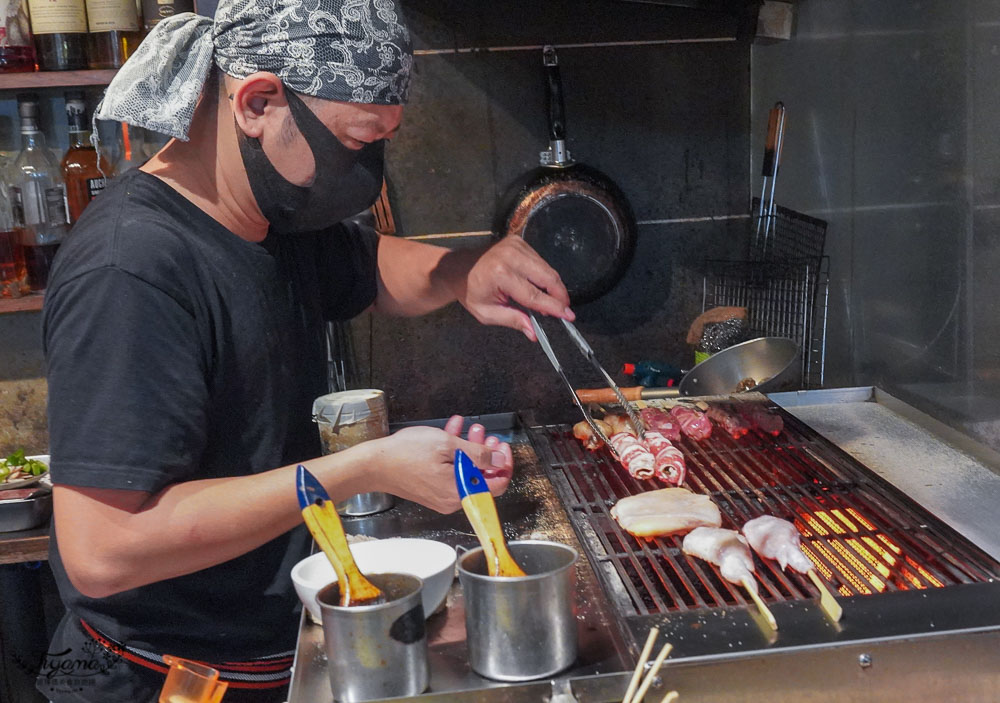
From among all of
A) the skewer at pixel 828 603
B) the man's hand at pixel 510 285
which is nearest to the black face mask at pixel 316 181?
the man's hand at pixel 510 285

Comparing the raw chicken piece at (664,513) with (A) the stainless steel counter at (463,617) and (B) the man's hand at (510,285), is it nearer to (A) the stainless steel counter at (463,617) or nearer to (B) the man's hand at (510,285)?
(A) the stainless steel counter at (463,617)

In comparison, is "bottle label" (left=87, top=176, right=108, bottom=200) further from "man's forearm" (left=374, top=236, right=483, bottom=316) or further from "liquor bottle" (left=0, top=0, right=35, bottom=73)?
"man's forearm" (left=374, top=236, right=483, bottom=316)

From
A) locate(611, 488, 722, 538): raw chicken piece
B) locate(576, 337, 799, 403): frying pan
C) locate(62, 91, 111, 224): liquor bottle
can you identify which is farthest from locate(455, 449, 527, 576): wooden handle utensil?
locate(62, 91, 111, 224): liquor bottle

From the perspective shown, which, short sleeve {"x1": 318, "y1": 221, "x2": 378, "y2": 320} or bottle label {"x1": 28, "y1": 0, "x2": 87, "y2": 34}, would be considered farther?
bottle label {"x1": 28, "y1": 0, "x2": 87, "y2": 34}

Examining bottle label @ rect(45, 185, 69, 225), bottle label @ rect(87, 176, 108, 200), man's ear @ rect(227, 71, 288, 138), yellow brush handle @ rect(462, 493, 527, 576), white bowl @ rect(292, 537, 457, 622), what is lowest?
white bowl @ rect(292, 537, 457, 622)

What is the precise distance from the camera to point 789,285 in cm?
280

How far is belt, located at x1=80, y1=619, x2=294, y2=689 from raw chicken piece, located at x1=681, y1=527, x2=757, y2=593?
29.6 inches

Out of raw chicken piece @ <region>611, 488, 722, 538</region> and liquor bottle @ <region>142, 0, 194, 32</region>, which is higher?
liquor bottle @ <region>142, 0, 194, 32</region>

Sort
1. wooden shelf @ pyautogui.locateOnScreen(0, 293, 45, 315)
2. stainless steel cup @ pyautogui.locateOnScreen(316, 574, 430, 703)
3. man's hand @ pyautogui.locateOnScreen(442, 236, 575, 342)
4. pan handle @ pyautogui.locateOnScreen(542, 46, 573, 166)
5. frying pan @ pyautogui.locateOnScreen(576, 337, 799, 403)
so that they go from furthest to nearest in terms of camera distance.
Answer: pan handle @ pyautogui.locateOnScreen(542, 46, 573, 166), wooden shelf @ pyautogui.locateOnScreen(0, 293, 45, 315), frying pan @ pyautogui.locateOnScreen(576, 337, 799, 403), man's hand @ pyautogui.locateOnScreen(442, 236, 575, 342), stainless steel cup @ pyautogui.locateOnScreen(316, 574, 430, 703)

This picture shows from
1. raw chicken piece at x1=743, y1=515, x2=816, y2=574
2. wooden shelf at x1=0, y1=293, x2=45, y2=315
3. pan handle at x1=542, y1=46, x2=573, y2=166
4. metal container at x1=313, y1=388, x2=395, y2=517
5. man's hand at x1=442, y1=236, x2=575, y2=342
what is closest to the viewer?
raw chicken piece at x1=743, y1=515, x2=816, y2=574

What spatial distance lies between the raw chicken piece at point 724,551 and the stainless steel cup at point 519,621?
344mm

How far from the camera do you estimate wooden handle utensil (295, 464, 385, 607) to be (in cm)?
122

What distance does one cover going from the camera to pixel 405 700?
1.22 metres

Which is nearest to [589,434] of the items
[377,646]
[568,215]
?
[568,215]
